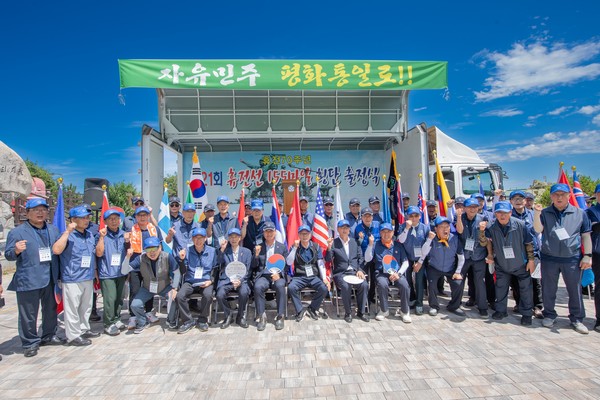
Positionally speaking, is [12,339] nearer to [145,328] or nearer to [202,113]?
[145,328]

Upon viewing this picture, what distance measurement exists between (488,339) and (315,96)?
7301 millimetres

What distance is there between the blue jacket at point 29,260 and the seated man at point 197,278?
1681mm

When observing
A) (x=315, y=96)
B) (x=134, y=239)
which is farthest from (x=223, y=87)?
(x=134, y=239)

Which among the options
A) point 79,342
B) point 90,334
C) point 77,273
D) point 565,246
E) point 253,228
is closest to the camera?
point 79,342

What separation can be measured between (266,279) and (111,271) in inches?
90.1

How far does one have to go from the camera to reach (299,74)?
309 inches

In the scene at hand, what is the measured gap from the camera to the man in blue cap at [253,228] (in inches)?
224

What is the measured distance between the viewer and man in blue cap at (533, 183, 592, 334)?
4387mm

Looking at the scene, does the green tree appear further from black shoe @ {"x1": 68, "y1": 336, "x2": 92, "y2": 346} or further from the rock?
black shoe @ {"x1": 68, "y1": 336, "x2": 92, "y2": 346}

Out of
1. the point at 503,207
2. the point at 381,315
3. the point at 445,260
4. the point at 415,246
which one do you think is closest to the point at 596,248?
the point at 503,207

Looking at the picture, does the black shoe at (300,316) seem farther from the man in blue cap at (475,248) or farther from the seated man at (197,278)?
the man in blue cap at (475,248)

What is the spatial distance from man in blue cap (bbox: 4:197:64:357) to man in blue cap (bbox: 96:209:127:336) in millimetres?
554

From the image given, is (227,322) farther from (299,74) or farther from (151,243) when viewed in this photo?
(299,74)

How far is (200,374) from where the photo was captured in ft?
11.0
